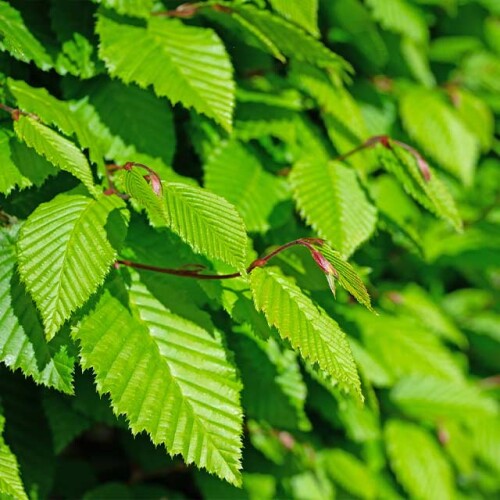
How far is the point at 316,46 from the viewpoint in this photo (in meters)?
1.38

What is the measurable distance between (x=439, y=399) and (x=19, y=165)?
1645 mm

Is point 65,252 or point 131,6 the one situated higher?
point 131,6

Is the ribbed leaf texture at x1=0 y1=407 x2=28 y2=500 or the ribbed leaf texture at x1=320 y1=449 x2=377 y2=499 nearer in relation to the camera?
the ribbed leaf texture at x1=0 y1=407 x2=28 y2=500

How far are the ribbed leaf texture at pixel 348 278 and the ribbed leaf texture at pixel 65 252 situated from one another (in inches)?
13.0

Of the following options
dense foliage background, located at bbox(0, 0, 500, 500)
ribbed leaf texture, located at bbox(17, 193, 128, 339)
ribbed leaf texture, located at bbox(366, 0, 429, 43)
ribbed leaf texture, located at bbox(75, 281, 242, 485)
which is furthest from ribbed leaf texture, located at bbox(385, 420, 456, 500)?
ribbed leaf texture, located at bbox(17, 193, 128, 339)

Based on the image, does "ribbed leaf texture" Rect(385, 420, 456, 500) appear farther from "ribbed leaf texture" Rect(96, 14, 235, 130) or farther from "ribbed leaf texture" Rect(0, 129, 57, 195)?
"ribbed leaf texture" Rect(0, 129, 57, 195)

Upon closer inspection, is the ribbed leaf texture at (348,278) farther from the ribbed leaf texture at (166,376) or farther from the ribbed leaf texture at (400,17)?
the ribbed leaf texture at (400,17)

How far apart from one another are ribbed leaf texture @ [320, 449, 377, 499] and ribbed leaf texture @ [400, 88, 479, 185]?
93 centimetres

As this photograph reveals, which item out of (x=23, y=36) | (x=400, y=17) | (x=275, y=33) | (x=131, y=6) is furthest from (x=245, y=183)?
(x=400, y=17)

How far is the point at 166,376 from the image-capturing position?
1.06 metres

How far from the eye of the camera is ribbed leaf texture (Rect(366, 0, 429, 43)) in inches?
75.7

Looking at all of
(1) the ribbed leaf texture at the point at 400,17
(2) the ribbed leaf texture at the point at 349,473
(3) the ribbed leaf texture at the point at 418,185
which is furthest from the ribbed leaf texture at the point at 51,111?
(2) the ribbed leaf texture at the point at 349,473

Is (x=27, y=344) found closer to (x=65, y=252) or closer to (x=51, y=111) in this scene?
(x=65, y=252)

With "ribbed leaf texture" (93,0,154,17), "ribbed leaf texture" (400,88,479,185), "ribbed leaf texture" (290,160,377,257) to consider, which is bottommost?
"ribbed leaf texture" (400,88,479,185)
